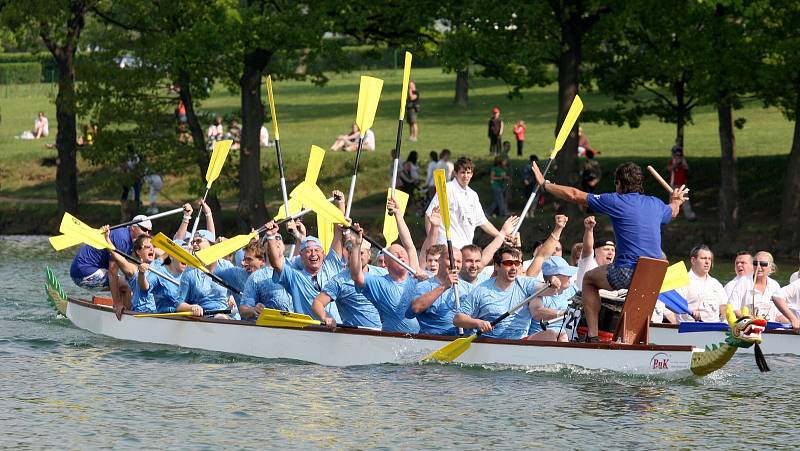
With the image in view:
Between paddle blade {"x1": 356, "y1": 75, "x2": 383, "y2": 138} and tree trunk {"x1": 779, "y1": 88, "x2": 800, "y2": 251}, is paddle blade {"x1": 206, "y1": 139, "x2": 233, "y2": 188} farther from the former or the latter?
tree trunk {"x1": 779, "y1": 88, "x2": 800, "y2": 251}

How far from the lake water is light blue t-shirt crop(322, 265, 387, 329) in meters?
0.51

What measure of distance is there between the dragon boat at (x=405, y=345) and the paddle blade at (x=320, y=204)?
3.70ft

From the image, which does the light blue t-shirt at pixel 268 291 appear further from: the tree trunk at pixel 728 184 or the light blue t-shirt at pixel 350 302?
the tree trunk at pixel 728 184

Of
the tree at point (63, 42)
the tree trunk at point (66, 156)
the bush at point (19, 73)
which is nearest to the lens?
the tree at point (63, 42)

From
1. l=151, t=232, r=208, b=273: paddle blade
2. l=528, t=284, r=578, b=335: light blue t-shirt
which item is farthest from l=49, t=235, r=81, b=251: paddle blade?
l=528, t=284, r=578, b=335: light blue t-shirt

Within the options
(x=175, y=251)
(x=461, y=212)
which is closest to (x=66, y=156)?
(x=175, y=251)

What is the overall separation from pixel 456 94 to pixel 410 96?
1022 cm

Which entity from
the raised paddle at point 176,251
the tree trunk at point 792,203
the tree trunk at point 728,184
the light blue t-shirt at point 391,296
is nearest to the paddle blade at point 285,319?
the light blue t-shirt at point 391,296

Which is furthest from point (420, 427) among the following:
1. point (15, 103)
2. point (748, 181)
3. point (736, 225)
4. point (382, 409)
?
point (15, 103)

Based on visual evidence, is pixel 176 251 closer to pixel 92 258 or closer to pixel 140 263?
pixel 140 263

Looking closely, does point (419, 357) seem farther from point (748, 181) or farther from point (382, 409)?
point (748, 181)

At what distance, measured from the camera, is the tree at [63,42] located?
3331 centimetres

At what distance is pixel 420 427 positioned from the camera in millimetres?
13555

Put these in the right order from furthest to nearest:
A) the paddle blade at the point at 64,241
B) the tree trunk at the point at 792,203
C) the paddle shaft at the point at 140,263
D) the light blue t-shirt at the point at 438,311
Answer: the tree trunk at the point at 792,203 < the paddle blade at the point at 64,241 < the paddle shaft at the point at 140,263 < the light blue t-shirt at the point at 438,311
